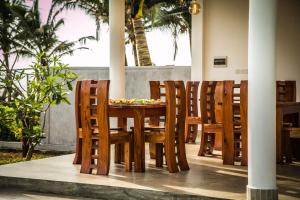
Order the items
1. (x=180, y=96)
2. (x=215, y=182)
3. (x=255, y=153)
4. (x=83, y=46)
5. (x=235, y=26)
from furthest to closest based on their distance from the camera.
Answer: (x=83, y=46) → (x=235, y=26) → (x=180, y=96) → (x=215, y=182) → (x=255, y=153)

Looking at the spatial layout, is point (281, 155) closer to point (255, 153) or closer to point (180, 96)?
point (180, 96)

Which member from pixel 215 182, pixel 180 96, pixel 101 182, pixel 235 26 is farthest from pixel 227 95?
pixel 235 26

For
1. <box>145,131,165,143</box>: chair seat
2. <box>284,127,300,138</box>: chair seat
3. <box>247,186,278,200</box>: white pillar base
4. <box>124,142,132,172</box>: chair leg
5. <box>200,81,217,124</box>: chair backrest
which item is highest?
<box>200,81,217,124</box>: chair backrest

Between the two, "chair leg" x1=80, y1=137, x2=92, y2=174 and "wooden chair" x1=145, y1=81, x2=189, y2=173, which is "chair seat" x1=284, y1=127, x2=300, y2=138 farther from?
"chair leg" x1=80, y1=137, x2=92, y2=174

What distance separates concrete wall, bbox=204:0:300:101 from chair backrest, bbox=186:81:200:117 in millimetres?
1203

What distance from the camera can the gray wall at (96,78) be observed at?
12652mm

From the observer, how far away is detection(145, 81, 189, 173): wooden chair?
722cm

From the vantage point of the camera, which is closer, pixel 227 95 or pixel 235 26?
pixel 227 95

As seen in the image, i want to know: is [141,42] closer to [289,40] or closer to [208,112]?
[289,40]

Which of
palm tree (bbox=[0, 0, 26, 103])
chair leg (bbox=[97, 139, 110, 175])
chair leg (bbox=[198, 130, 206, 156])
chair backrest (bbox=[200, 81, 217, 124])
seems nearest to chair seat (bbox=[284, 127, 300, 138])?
chair backrest (bbox=[200, 81, 217, 124])

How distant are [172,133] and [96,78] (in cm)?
654

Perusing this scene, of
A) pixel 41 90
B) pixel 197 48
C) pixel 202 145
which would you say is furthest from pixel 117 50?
pixel 202 145

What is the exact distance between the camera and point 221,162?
26.9 feet

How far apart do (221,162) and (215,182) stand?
162 cm
